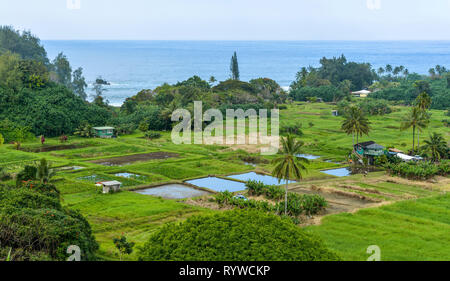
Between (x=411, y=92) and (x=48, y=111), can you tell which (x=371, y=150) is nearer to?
(x=48, y=111)

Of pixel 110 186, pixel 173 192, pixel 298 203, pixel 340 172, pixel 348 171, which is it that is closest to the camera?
pixel 298 203

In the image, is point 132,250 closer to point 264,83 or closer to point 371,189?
point 371,189

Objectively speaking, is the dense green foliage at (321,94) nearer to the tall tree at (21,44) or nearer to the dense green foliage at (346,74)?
the dense green foliage at (346,74)

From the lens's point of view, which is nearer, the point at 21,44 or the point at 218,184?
the point at 218,184

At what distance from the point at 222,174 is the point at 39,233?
23.7 metres

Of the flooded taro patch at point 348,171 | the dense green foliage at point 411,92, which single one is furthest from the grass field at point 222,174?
the dense green foliage at point 411,92

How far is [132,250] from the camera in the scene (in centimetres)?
2108

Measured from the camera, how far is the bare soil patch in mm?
43634

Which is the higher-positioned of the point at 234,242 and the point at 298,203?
the point at 234,242

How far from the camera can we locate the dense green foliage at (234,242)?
15117 millimetres

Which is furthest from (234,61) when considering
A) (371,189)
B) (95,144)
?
(371,189)

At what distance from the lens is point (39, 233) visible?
17.5 m

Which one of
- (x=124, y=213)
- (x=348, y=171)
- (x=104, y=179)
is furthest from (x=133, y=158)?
(x=348, y=171)
